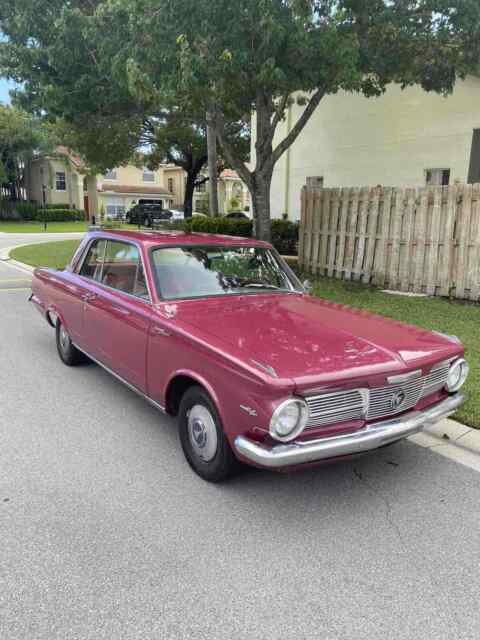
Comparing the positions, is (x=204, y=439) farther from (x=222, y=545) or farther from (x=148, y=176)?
(x=148, y=176)

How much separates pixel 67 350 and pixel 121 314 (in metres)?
1.79

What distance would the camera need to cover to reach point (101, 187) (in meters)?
50.8

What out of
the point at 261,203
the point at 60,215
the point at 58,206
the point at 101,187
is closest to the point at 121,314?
the point at 261,203

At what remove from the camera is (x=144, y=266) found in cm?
409

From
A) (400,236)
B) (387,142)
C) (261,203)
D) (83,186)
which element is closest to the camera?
(400,236)

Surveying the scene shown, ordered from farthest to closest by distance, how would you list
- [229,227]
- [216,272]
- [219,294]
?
1. [229,227]
2. [216,272]
3. [219,294]

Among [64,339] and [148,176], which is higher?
[148,176]

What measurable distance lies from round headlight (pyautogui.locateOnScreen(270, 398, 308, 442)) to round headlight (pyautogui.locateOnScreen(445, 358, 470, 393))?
133cm

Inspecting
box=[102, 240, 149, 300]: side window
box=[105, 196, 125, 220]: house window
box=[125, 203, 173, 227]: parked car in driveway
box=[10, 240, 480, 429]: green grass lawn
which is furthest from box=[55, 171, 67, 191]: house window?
box=[102, 240, 149, 300]: side window

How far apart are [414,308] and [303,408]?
5715 mm

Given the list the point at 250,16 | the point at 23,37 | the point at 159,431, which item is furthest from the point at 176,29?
the point at 159,431

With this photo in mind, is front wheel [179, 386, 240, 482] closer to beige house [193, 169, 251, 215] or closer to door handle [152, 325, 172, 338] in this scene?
door handle [152, 325, 172, 338]

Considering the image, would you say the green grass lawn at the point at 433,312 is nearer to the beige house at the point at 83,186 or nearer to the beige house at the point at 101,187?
the beige house at the point at 101,187

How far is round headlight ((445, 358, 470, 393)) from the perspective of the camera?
138 inches
